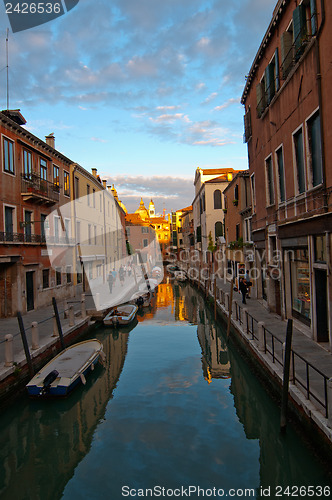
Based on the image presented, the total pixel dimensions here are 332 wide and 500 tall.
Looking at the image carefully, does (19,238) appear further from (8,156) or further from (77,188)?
(77,188)

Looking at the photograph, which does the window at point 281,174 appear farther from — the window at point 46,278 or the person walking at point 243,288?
the window at point 46,278

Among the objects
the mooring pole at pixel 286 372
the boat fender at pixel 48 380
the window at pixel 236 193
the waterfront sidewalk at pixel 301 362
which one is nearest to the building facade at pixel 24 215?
the boat fender at pixel 48 380

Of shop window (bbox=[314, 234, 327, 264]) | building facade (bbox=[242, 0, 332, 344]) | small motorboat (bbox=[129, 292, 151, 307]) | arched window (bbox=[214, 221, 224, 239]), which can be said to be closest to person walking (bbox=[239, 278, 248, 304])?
building facade (bbox=[242, 0, 332, 344])

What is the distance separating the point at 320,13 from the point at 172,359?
39.0ft

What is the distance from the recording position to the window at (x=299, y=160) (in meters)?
11.4

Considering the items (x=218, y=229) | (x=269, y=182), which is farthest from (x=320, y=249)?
(x=218, y=229)

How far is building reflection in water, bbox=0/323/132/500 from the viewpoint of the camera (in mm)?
6547

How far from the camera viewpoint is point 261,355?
1006 centimetres

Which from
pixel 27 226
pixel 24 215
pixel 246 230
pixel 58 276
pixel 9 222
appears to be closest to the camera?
pixel 9 222

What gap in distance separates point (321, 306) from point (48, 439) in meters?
7.91

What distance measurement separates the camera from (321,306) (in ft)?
34.0

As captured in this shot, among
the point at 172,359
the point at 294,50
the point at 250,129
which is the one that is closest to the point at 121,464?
the point at 172,359

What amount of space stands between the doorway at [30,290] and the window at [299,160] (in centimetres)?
1432

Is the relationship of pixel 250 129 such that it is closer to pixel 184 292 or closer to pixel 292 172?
pixel 292 172
